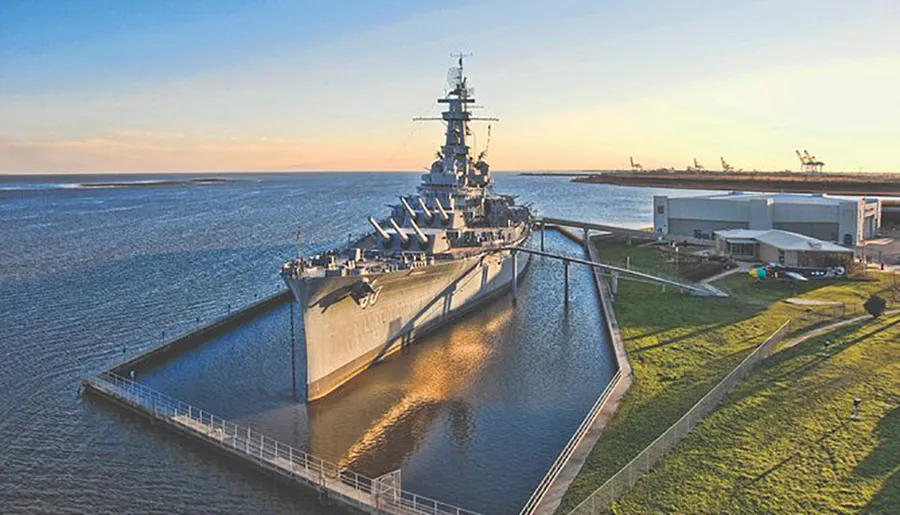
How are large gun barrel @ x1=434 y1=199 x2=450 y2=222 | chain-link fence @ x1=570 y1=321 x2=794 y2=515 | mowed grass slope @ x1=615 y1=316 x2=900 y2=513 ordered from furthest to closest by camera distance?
large gun barrel @ x1=434 y1=199 x2=450 y2=222
mowed grass slope @ x1=615 y1=316 x2=900 y2=513
chain-link fence @ x1=570 y1=321 x2=794 y2=515

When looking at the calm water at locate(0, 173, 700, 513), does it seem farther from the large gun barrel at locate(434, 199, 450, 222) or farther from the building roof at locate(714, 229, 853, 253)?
the building roof at locate(714, 229, 853, 253)

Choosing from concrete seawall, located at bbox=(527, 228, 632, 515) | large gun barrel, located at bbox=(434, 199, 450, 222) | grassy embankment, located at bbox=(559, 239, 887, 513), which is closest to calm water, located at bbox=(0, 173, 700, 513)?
concrete seawall, located at bbox=(527, 228, 632, 515)

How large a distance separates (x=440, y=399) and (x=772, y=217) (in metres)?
45.8

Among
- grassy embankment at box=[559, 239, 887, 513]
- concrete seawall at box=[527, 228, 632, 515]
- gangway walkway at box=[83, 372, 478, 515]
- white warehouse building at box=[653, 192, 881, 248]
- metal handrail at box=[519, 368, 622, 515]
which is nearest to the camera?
concrete seawall at box=[527, 228, 632, 515]

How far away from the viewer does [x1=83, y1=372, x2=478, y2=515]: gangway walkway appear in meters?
17.3

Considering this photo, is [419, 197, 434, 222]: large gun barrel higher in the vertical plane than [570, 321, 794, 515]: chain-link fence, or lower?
higher

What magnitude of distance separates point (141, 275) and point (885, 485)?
→ 173ft

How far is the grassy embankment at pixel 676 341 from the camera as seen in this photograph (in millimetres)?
19469

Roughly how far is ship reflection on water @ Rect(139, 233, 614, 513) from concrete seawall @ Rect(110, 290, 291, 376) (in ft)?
2.44

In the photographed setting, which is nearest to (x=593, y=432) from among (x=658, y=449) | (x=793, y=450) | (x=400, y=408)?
(x=658, y=449)

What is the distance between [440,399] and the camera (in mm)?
26266

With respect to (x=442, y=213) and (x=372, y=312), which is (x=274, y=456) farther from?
(x=442, y=213)

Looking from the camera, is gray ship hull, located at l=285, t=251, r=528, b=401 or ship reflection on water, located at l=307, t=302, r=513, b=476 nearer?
ship reflection on water, located at l=307, t=302, r=513, b=476

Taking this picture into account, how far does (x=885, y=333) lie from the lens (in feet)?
96.7
